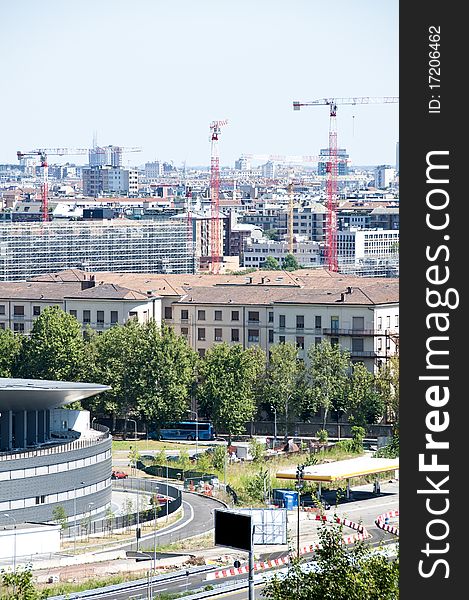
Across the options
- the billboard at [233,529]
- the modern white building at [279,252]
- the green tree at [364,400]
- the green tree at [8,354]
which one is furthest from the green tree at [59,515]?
the modern white building at [279,252]

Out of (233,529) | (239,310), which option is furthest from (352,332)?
(233,529)

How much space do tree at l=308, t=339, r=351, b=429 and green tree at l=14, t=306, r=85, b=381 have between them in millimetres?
10019

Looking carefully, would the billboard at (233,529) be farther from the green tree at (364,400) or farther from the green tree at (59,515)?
the green tree at (364,400)

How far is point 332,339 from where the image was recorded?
251ft

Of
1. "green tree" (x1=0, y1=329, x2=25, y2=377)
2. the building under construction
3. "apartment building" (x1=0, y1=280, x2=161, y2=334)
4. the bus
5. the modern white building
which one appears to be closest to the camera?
the bus

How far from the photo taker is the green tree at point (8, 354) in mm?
74375

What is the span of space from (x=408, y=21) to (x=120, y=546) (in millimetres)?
33781

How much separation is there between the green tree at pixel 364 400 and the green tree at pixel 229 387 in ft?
13.6

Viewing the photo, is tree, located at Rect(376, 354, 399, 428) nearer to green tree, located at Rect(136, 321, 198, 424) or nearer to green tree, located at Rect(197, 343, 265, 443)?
green tree, located at Rect(197, 343, 265, 443)

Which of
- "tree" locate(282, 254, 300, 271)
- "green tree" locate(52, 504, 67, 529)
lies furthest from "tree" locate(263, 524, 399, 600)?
"tree" locate(282, 254, 300, 271)

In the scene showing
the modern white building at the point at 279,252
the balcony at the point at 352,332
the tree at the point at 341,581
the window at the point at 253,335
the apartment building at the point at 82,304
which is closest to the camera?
the tree at the point at 341,581

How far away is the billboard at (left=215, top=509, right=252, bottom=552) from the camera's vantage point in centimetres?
2826

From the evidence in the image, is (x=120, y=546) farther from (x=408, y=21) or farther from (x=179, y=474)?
(x=408, y=21)

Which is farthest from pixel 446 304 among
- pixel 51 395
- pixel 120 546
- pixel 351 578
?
pixel 51 395
